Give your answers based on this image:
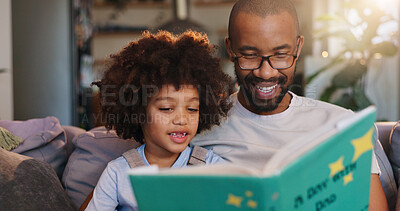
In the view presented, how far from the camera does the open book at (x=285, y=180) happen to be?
0.76m

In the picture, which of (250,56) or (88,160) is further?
(88,160)

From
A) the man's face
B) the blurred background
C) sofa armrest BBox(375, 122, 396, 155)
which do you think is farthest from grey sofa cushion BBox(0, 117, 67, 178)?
the blurred background

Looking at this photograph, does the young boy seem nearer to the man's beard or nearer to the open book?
the man's beard

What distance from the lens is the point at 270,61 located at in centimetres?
138

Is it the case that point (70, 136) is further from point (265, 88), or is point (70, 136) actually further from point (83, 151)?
point (265, 88)

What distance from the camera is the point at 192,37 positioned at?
4.50ft

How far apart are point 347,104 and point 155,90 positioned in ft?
9.45

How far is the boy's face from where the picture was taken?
1258mm

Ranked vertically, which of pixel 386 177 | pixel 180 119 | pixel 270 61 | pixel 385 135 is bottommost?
pixel 386 177

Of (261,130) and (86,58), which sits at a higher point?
(86,58)

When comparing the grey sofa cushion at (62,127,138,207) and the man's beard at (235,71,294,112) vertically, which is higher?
the man's beard at (235,71,294,112)

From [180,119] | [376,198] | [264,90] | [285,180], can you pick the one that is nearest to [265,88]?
[264,90]

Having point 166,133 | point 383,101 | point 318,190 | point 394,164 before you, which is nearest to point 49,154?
point 166,133

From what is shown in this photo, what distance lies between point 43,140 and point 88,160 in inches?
6.9
